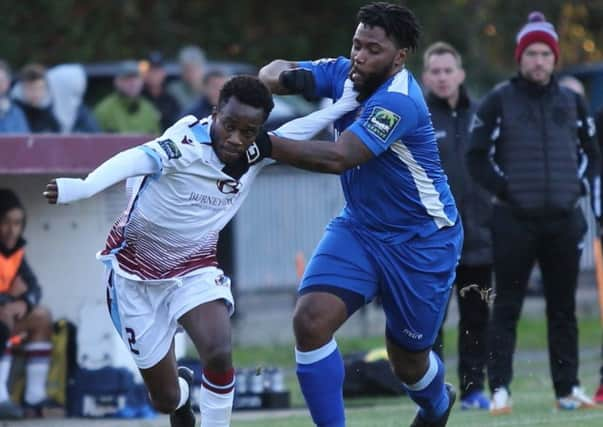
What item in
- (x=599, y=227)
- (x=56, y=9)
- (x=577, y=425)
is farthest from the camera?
(x=56, y=9)

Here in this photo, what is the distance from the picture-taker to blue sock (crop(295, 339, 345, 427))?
8539 millimetres

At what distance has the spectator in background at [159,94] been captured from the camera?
16.4 m

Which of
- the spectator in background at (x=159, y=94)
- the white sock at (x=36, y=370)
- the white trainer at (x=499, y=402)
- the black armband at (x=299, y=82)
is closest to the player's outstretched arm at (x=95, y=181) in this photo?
the black armband at (x=299, y=82)

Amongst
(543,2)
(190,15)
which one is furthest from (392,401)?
(543,2)

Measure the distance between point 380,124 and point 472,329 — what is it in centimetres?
394

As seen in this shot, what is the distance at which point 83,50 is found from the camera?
944 inches

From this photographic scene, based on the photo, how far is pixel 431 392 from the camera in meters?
9.15

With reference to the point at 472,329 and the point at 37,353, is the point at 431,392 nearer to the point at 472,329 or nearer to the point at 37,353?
the point at 472,329

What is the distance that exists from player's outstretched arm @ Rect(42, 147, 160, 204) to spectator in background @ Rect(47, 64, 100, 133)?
609 cm

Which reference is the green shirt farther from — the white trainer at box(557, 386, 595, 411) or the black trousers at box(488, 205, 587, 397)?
the white trainer at box(557, 386, 595, 411)

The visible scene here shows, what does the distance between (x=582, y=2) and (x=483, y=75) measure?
3.69m

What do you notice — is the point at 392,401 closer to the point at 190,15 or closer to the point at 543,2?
the point at 190,15

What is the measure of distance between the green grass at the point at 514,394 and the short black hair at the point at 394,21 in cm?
290

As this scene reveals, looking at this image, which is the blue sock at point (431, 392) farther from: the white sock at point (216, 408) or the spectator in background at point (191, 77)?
the spectator in background at point (191, 77)
